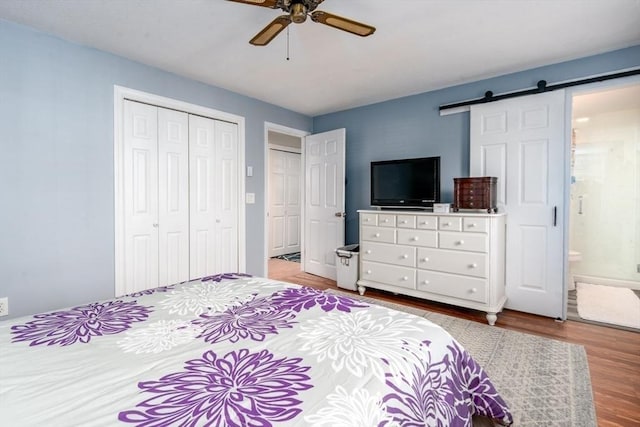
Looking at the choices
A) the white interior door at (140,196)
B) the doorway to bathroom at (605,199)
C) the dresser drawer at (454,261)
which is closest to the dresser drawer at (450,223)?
the dresser drawer at (454,261)

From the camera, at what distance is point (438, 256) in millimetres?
3137

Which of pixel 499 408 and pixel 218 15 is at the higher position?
pixel 218 15

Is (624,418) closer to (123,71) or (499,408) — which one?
(499,408)

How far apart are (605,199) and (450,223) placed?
2.88m

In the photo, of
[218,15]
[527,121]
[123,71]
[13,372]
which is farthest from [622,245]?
[123,71]

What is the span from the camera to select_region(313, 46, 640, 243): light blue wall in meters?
2.82

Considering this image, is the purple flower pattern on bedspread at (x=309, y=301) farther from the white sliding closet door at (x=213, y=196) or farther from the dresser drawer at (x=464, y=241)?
the white sliding closet door at (x=213, y=196)

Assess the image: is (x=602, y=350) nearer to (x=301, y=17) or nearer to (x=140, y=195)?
(x=301, y=17)

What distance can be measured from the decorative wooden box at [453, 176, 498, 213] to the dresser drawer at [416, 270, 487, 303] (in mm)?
Result: 695

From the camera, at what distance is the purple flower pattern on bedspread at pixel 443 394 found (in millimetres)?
848

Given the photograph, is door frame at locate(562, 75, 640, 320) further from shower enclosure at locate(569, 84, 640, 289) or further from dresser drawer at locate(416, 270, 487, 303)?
shower enclosure at locate(569, 84, 640, 289)

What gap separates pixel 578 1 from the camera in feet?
6.54

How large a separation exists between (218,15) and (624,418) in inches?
134

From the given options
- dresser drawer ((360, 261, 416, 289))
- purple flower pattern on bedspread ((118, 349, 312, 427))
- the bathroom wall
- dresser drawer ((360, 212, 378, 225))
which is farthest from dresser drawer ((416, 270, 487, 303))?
the bathroom wall
